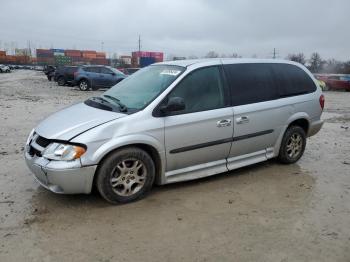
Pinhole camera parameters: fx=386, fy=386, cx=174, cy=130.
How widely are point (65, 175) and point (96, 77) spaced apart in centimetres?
1931

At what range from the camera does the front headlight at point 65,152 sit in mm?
4152

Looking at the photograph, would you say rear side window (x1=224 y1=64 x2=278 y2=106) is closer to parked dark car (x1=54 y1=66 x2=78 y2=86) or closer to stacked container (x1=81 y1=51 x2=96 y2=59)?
parked dark car (x1=54 y1=66 x2=78 y2=86)

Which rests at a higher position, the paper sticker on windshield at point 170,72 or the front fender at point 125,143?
the paper sticker on windshield at point 170,72

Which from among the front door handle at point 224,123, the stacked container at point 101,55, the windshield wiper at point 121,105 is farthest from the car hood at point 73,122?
the stacked container at point 101,55

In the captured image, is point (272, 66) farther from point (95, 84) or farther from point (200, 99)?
point (95, 84)

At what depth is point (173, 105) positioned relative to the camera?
4598 millimetres

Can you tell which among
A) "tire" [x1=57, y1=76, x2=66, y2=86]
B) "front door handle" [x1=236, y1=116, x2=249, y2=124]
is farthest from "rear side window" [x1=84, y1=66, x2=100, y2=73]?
"front door handle" [x1=236, y1=116, x2=249, y2=124]

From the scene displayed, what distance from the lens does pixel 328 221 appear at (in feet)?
13.8

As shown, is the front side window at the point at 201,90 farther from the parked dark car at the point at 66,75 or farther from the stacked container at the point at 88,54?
the stacked container at the point at 88,54

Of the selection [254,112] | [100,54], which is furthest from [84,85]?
[100,54]

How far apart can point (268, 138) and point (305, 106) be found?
984 millimetres

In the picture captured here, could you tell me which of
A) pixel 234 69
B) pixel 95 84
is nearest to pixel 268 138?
pixel 234 69

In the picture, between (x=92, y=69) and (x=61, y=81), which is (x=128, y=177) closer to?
(x=92, y=69)

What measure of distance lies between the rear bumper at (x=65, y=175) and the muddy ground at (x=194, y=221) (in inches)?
11.0
